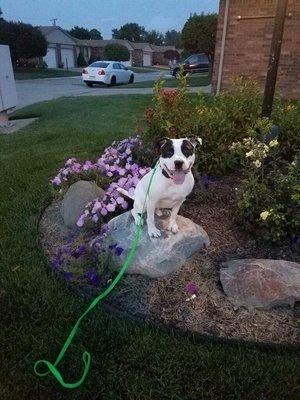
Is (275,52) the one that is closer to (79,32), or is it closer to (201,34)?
(201,34)

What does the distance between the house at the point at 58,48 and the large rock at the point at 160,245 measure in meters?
59.7

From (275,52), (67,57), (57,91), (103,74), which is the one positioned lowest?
(67,57)

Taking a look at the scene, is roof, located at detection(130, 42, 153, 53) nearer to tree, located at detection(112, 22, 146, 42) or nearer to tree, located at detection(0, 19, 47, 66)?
tree, located at detection(112, 22, 146, 42)

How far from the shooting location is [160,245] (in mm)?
3209

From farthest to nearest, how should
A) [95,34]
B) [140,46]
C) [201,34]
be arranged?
[95,34], [140,46], [201,34]

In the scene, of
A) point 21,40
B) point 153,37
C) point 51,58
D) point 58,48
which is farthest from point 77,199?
point 153,37

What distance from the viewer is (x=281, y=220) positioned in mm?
3352

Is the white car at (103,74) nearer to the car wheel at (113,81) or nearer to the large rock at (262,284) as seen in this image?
the car wheel at (113,81)

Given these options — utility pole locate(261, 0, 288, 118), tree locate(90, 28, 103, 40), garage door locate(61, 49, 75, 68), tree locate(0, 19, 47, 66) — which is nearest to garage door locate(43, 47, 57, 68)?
garage door locate(61, 49, 75, 68)

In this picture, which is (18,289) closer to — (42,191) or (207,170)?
(42,191)

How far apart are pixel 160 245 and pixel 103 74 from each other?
22332 mm

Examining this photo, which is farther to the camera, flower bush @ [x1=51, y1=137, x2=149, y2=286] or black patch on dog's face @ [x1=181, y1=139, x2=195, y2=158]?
flower bush @ [x1=51, y1=137, x2=149, y2=286]

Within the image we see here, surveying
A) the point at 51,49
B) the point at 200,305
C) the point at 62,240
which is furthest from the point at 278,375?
the point at 51,49

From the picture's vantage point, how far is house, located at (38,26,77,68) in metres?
58.3
